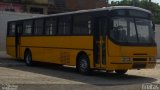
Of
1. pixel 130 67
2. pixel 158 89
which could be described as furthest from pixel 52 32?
pixel 158 89

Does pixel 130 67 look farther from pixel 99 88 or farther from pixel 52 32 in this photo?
pixel 52 32

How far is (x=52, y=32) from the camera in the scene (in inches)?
954

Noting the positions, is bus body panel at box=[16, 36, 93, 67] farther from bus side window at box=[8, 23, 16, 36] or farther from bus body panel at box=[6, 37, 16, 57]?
bus side window at box=[8, 23, 16, 36]

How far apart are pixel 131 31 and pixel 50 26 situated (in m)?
6.19

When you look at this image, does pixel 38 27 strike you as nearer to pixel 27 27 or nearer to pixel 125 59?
pixel 27 27

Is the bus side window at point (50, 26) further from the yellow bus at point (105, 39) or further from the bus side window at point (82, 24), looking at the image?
the bus side window at point (82, 24)

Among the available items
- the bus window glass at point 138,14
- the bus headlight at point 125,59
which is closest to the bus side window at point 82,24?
the bus window glass at point 138,14

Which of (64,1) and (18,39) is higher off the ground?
(64,1)

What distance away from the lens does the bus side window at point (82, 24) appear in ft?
68.5

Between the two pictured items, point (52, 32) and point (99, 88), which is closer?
point (99, 88)

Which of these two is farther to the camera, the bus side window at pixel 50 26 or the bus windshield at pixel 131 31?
the bus side window at pixel 50 26

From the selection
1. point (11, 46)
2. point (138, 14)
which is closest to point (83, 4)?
point (11, 46)

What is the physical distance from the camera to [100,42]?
65.6ft

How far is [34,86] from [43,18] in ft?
33.3
